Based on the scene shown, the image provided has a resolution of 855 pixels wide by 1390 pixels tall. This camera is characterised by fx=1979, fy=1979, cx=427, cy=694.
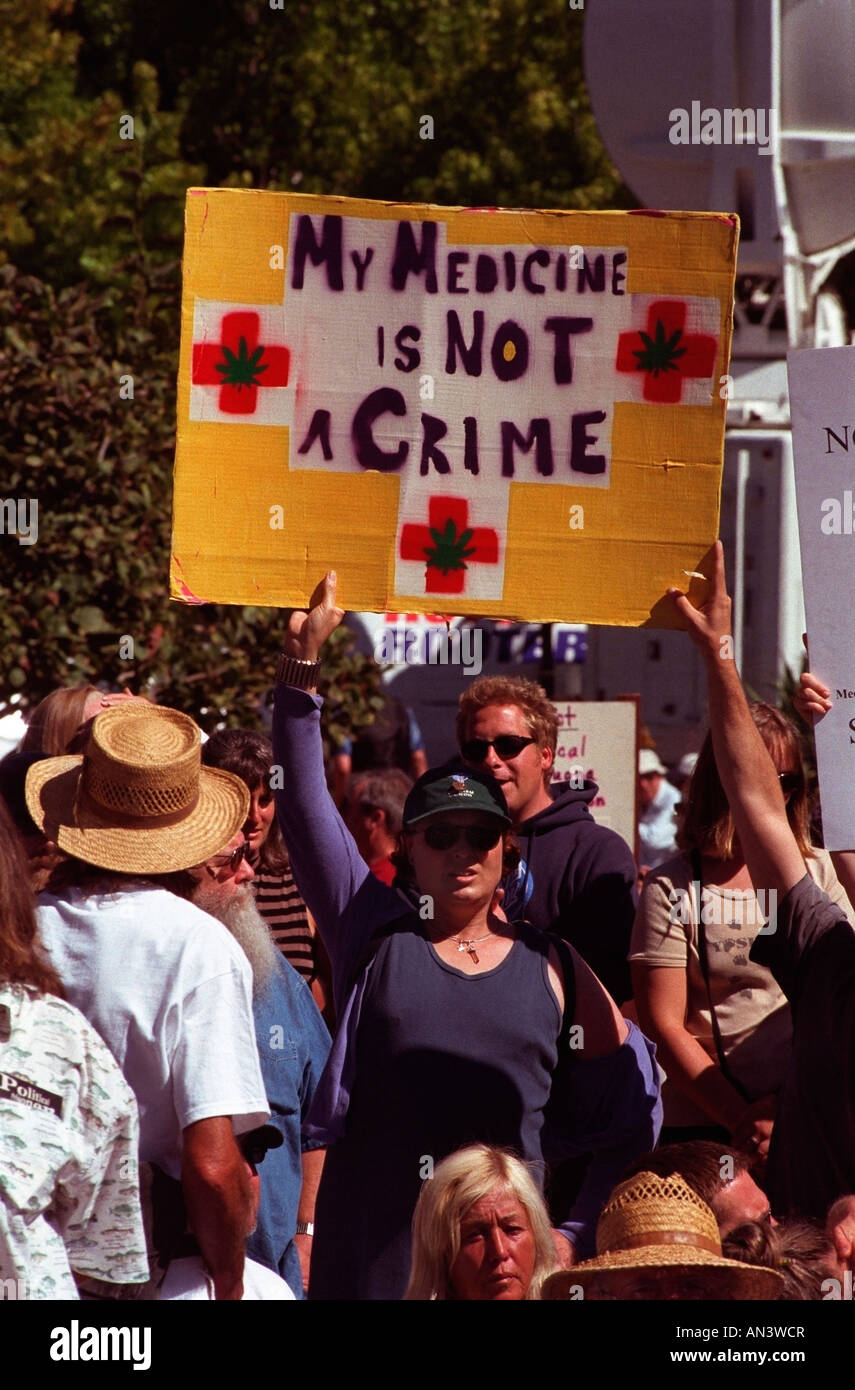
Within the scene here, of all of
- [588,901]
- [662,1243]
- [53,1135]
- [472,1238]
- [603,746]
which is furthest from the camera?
[603,746]

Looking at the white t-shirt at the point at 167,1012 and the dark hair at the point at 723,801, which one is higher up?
the dark hair at the point at 723,801

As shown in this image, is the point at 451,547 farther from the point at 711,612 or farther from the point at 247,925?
the point at 247,925

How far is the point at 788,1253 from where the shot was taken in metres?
3.47

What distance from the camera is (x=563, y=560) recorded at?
14.4 ft

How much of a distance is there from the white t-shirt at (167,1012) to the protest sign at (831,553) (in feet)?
4.24

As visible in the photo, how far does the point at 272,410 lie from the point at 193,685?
5.57m

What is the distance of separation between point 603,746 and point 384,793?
1.26 metres

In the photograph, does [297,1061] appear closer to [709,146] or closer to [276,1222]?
[276,1222]

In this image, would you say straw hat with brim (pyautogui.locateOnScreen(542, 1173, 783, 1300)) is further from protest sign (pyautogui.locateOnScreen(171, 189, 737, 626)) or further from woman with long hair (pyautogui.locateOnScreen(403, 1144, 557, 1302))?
protest sign (pyautogui.locateOnScreen(171, 189, 737, 626))

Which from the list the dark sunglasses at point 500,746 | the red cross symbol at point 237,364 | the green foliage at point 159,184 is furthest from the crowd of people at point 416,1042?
the green foliage at point 159,184

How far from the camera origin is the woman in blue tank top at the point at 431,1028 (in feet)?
12.5

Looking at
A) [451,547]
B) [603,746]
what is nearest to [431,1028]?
[451,547]

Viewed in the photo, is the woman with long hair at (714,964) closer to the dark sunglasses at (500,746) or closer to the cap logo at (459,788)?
the dark sunglasses at (500,746)
